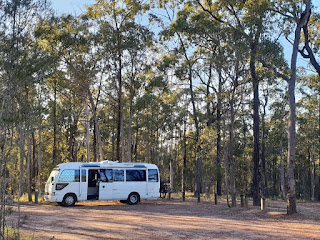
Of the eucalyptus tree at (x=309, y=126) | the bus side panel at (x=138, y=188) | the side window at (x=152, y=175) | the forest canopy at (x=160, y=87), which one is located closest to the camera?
the forest canopy at (x=160, y=87)

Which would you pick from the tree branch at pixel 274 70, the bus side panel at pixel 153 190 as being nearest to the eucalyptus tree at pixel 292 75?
the tree branch at pixel 274 70

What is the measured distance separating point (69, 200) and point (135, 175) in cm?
385

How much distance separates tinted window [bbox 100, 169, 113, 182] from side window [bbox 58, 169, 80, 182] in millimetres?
1287

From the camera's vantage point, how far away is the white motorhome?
20.6 meters

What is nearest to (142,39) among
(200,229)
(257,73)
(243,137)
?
(257,73)

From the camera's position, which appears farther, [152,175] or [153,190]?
[152,175]

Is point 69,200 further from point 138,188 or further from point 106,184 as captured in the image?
point 138,188

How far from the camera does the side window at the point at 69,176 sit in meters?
20.5

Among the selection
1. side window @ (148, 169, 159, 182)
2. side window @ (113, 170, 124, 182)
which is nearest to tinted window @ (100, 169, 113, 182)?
side window @ (113, 170, 124, 182)

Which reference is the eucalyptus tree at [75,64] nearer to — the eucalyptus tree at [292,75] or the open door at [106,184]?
the open door at [106,184]

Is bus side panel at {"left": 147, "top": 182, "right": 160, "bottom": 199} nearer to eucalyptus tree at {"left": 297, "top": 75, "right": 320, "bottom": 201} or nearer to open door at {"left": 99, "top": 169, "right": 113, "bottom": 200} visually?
open door at {"left": 99, "top": 169, "right": 113, "bottom": 200}

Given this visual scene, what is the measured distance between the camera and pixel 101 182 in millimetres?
21281

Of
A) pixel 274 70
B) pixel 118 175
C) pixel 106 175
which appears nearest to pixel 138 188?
pixel 118 175

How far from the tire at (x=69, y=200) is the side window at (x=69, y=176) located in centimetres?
82
